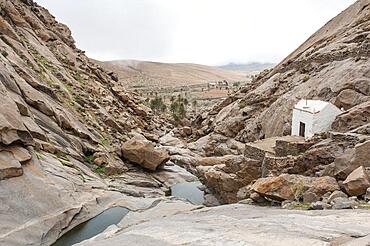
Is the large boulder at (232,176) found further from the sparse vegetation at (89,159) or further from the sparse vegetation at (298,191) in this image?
the sparse vegetation at (89,159)

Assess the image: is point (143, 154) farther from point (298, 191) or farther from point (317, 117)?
point (298, 191)

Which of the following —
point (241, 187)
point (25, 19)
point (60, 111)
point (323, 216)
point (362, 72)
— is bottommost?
point (241, 187)

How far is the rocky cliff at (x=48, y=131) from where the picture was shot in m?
20.0

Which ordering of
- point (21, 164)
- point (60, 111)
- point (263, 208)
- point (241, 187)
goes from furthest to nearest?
point (60, 111), point (241, 187), point (21, 164), point (263, 208)

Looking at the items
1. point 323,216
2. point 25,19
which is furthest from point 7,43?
point 323,216

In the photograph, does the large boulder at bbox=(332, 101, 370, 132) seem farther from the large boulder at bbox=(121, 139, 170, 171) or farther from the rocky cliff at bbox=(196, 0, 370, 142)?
the large boulder at bbox=(121, 139, 170, 171)

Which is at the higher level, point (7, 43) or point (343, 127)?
Result: point (7, 43)

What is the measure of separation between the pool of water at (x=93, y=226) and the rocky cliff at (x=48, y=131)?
448 mm

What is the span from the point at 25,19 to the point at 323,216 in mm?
43394

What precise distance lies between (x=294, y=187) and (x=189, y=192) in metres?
17.4

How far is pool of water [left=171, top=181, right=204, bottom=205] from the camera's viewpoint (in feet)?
104

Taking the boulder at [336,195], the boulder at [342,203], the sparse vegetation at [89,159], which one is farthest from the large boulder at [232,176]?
the boulder at [342,203]

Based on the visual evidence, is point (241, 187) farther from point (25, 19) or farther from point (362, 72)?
point (25, 19)

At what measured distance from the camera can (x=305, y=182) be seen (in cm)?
1703
